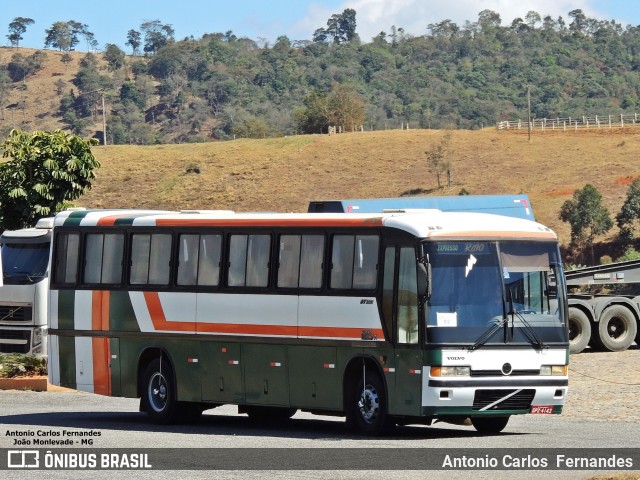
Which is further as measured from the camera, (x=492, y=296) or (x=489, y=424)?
(x=489, y=424)

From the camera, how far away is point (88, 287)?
851 inches

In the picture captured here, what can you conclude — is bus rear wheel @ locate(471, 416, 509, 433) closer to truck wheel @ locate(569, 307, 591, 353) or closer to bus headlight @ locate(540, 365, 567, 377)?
bus headlight @ locate(540, 365, 567, 377)

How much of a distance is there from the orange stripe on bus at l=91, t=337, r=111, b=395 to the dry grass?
7892cm

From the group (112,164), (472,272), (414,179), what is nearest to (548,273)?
(472,272)

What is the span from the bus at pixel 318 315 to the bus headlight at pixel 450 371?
18 mm

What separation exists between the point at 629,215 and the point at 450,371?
7647 centimetres

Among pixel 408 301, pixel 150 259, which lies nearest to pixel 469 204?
pixel 150 259

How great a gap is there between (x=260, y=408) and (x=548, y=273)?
5268 mm

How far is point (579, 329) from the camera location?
3362cm

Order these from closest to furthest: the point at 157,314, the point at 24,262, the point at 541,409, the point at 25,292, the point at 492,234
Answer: the point at 541,409
the point at 492,234
the point at 157,314
the point at 25,292
the point at 24,262

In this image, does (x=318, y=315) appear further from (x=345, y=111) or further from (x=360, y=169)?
(x=345, y=111)

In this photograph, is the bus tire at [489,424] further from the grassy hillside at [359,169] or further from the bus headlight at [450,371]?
the grassy hillside at [359,169]

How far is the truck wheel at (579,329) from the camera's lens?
3350cm

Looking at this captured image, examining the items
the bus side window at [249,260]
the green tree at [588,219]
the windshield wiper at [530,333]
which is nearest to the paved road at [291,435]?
the windshield wiper at [530,333]
